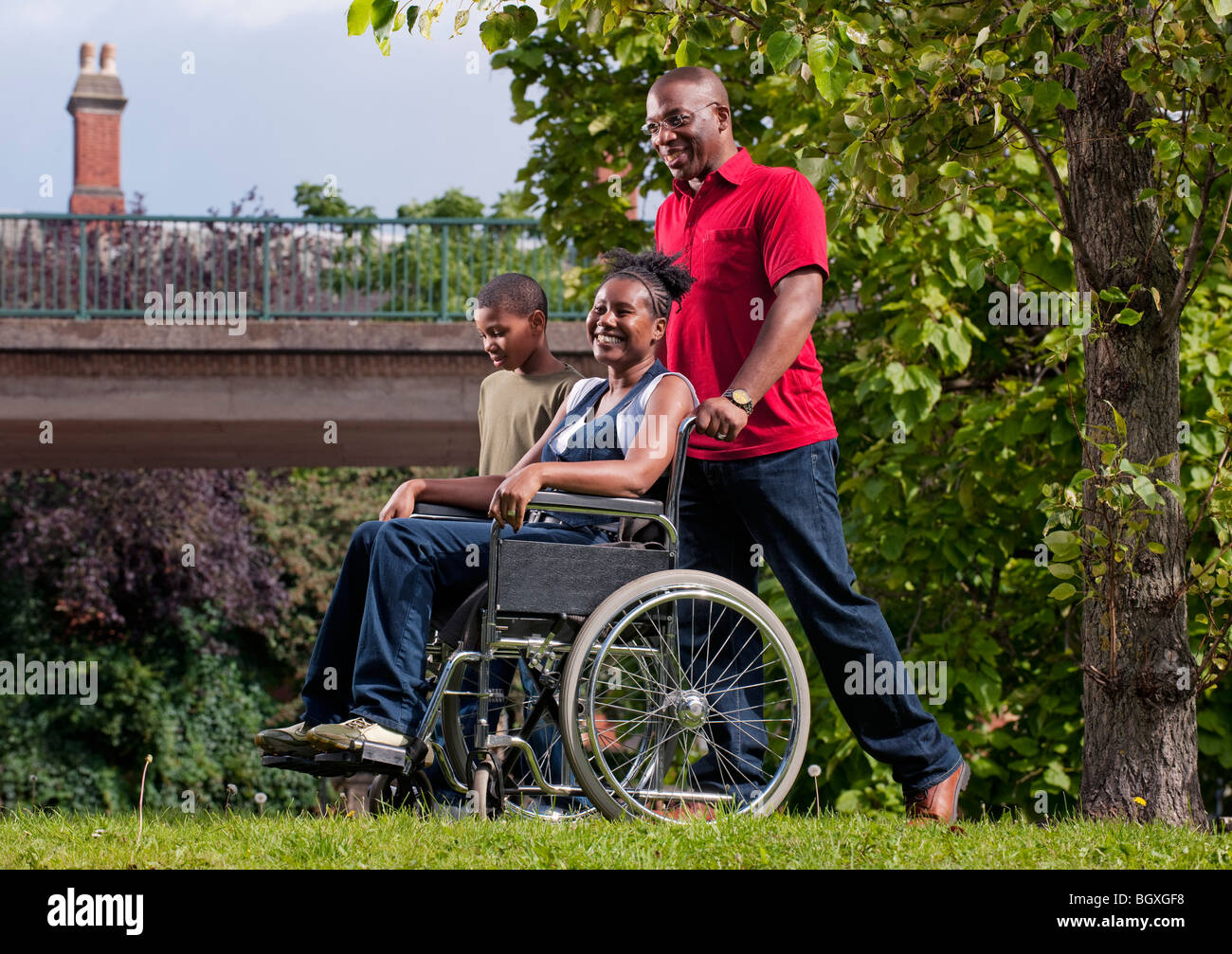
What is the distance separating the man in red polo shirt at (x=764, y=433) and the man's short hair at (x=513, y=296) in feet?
1.54

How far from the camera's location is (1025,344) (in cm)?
744

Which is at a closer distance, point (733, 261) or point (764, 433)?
point (764, 433)

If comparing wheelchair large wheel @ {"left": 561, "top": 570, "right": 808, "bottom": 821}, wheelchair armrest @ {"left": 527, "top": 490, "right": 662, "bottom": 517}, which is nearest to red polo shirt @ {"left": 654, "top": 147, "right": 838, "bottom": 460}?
wheelchair armrest @ {"left": 527, "top": 490, "right": 662, "bottom": 517}

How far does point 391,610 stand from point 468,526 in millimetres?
321

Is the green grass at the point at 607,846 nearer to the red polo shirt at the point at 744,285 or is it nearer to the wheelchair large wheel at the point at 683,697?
the wheelchair large wheel at the point at 683,697

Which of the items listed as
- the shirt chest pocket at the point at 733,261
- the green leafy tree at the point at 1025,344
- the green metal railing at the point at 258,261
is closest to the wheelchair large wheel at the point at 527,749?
the shirt chest pocket at the point at 733,261

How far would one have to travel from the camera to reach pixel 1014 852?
330 centimetres

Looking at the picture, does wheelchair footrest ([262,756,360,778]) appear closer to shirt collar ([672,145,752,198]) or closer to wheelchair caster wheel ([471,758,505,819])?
wheelchair caster wheel ([471,758,505,819])

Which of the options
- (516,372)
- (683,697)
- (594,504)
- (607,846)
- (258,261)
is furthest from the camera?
(258,261)

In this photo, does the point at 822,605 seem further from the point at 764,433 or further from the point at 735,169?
the point at 735,169

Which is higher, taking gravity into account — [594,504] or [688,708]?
[594,504]

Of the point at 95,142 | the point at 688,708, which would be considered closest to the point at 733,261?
the point at 688,708
